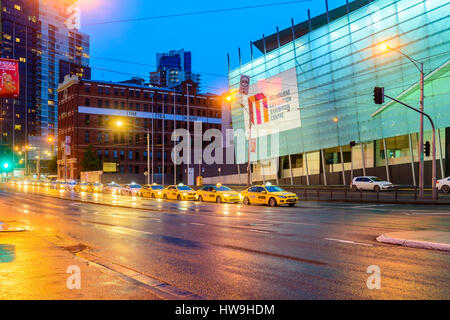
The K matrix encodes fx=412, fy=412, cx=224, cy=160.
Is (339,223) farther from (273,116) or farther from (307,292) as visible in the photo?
(273,116)

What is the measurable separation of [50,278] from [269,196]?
21.9 metres

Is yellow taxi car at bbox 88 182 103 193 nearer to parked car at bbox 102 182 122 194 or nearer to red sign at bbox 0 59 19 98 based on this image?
parked car at bbox 102 182 122 194

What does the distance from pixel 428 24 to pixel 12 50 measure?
177 metres

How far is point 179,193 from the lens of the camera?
3784 cm

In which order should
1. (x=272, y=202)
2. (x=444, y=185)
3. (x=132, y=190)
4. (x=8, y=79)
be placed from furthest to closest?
(x=132, y=190), (x=444, y=185), (x=272, y=202), (x=8, y=79)

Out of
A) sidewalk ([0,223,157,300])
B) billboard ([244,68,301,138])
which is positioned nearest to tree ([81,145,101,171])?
billboard ([244,68,301,138])

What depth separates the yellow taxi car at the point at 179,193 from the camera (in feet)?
123

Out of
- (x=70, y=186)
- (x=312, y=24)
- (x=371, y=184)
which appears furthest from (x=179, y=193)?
(x=70, y=186)

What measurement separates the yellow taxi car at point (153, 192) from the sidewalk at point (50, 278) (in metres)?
31.8

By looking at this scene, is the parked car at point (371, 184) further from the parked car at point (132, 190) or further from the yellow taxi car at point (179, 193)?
the parked car at point (132, 190)

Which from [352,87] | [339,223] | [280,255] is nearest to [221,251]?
[280,255]

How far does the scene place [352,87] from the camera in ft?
156

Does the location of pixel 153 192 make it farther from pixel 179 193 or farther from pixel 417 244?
pixel 417 244
